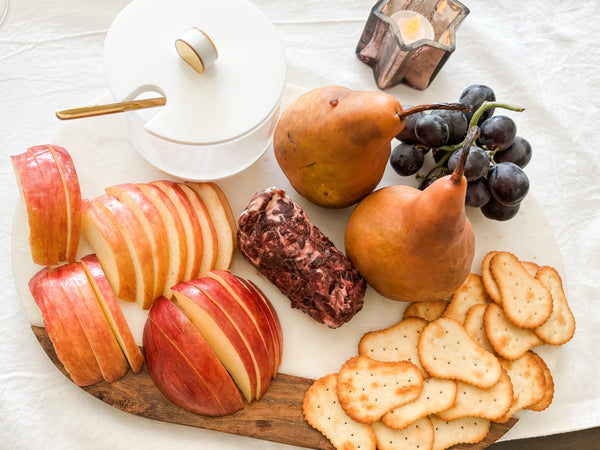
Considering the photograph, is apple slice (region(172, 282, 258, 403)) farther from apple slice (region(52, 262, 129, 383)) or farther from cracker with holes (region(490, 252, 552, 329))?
cracker with holes (region(490, 252, 552, 329))

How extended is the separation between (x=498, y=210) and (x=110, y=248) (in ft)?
2.70

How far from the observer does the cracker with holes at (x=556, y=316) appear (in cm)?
113

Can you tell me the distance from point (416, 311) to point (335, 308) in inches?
8.4

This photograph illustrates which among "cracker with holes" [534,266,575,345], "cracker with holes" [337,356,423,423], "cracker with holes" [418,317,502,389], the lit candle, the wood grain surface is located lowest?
the wood grain surface

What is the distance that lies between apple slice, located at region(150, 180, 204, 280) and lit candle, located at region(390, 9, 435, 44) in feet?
2.08

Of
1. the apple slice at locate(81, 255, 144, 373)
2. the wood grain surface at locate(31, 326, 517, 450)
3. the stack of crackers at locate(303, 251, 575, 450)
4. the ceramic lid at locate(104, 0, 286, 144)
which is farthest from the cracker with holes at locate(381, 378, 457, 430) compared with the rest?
the ceramic lid at locate(104, 0, 286, 144)

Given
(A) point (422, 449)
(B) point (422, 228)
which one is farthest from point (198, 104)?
(A) point (422, 449)

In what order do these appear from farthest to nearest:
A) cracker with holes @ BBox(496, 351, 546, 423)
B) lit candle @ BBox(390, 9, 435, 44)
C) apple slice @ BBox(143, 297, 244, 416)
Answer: lit candle @ BBox(390, 9, 435, 44) < cracker with holes @ BBox(496, 351, 546, 423) < apple slice @ BBox(143, 297, 244, 416)

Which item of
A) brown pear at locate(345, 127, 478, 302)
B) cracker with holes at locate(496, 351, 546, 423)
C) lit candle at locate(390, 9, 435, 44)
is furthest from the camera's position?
lit candle at locate(390, 9, 435, 44)

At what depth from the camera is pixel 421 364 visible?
109cm

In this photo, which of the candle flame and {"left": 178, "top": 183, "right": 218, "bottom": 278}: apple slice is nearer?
{"left": 178, "top": 183, "right": 218, "bottom": 278}: apple slice

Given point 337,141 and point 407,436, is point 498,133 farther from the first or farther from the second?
point 407,436

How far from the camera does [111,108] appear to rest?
931 millimetres

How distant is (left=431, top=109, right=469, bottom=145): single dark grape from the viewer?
107 centimetres
